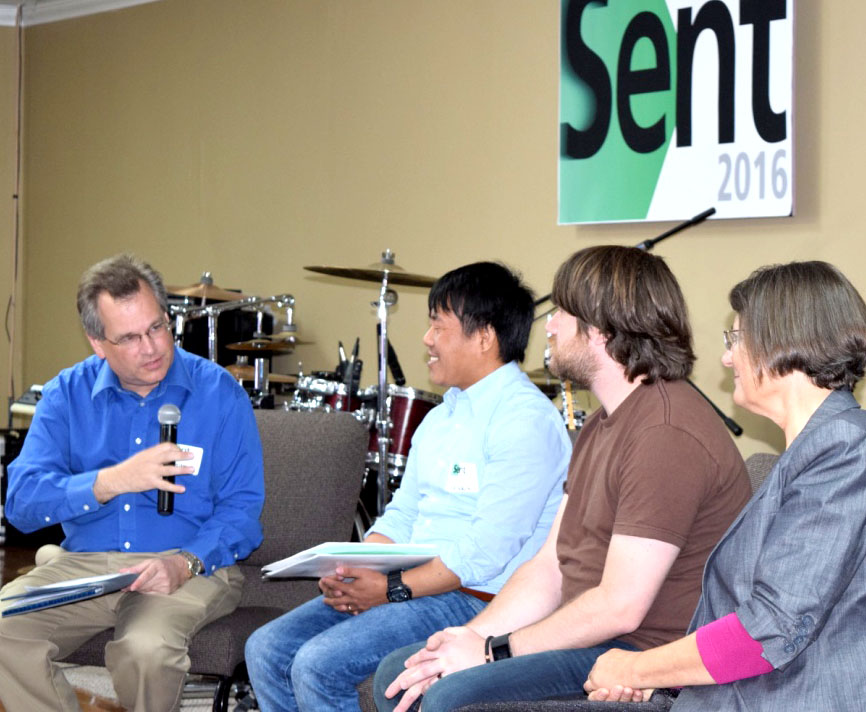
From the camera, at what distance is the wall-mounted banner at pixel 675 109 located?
441cm

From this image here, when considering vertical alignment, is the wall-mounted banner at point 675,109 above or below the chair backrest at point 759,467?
above

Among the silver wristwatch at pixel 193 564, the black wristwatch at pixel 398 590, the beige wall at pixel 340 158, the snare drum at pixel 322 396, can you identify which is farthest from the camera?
→ the snare drum at pixel 322 396

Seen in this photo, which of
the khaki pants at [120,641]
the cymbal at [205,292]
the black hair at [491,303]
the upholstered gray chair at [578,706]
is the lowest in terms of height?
the khaki pants at [120,641]

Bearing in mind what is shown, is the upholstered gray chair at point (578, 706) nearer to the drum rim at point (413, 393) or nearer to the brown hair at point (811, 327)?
the brown hair at point (811, 327)

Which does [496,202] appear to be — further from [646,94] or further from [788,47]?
[788,47]

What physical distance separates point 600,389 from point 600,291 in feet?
0.61

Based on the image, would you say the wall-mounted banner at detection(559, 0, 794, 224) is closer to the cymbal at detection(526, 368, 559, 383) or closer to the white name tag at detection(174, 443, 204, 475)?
the cymbal at detection(526, 368, 559, 383)

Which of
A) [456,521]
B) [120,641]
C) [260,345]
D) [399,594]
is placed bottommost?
[120,641]

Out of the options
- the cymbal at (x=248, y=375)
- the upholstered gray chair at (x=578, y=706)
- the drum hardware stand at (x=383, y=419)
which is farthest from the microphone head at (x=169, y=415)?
the cymbal at (x=248, y=375)

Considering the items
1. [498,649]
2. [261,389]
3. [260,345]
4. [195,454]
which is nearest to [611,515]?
[498,649]

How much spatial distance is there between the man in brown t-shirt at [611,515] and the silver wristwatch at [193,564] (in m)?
0.68

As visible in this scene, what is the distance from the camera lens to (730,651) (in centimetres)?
142

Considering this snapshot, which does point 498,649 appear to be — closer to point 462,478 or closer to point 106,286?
point 462,478

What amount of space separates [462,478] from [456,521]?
0.34 feet
